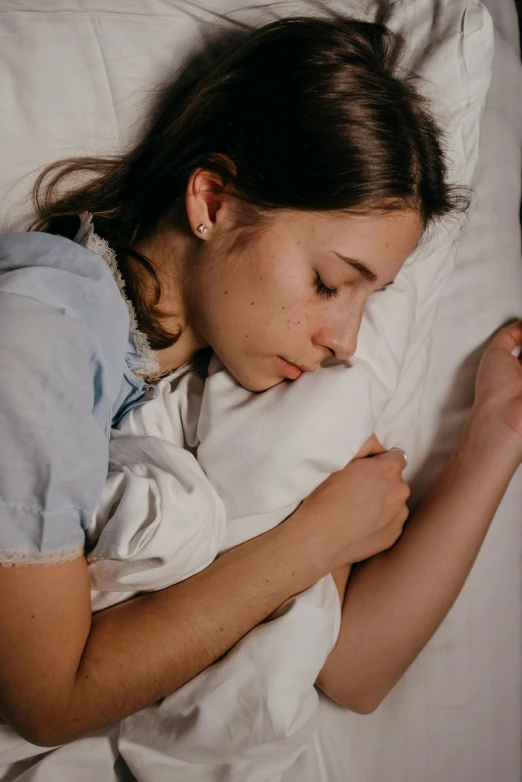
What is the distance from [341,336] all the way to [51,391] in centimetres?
42

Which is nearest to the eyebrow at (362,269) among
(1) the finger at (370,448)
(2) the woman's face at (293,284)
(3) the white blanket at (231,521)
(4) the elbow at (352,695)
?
(2) the woman's face at (293,284)

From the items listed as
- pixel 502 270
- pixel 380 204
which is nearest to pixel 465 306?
pixel 502 270

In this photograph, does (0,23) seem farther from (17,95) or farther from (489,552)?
(489,552)

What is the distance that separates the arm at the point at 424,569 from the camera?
107 cm

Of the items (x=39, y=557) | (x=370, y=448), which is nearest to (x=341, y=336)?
(x=370, y=448)

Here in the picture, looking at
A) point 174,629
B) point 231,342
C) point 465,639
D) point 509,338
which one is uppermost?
point 231,342

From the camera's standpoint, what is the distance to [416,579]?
1111mm

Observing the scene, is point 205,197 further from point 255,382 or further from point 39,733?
point 39,733

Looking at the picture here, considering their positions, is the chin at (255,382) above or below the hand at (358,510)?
above

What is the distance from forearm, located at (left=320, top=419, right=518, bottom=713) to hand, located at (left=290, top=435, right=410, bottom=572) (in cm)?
4

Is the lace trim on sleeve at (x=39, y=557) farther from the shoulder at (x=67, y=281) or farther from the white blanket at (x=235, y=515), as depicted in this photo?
the shoulder at (x=67, y=281)

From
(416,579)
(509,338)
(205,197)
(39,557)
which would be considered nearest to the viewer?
(39,557)

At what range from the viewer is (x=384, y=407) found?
1.12m

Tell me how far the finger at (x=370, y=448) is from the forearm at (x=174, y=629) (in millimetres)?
213
